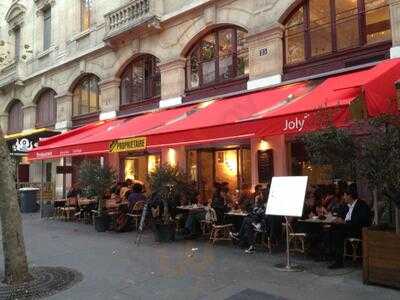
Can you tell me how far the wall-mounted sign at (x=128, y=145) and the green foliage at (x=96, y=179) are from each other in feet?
5.42

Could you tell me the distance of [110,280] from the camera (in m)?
6.94

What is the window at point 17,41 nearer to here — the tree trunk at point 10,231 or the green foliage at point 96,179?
the green foliage at point 96,179

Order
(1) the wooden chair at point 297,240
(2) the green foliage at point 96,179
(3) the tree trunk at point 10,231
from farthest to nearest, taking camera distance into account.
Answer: (2) the green foliage at point 96,179, (1) the wooden chair at point 297,240, (3) the tree trunk at point 10,231

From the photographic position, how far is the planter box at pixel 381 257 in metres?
6.06

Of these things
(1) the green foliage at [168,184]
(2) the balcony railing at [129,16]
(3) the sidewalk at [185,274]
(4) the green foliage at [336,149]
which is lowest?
(3) the sidewalk at [185,274]

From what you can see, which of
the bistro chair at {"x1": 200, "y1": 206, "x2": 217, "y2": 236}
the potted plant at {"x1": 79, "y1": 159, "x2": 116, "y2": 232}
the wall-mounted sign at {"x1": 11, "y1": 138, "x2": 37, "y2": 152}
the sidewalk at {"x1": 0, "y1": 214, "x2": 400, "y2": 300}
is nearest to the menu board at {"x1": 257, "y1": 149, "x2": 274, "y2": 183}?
the bistro chair at {"x1": 200, "y1": 206, "x2": 217, "y2": 236}

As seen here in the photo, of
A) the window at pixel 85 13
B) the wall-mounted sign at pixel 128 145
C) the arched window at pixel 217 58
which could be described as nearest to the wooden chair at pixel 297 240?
the wall-mounted sign at pixel 128 145

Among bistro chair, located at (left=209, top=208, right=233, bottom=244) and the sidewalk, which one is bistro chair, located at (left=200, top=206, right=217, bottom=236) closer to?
bistro chair, located at (left=209, top=208, right=233, bottom=244)

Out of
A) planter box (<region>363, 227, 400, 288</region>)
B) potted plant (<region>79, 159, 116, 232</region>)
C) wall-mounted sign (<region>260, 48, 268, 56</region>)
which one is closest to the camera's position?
planter box (<region>363, 227, 400, 288</region>)

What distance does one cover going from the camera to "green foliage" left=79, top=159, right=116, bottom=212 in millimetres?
12414

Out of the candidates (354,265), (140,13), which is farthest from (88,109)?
(354,265)

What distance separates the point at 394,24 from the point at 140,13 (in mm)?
8805

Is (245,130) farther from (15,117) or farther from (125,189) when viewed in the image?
(15,117)

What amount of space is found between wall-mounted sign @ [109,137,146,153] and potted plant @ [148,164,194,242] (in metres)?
0.69
